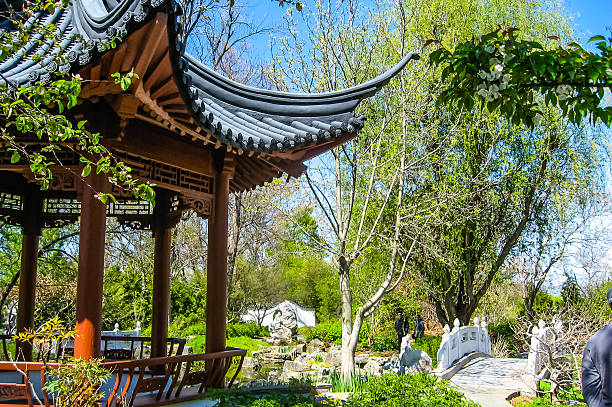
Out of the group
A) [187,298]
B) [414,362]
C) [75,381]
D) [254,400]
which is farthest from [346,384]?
[187,298]

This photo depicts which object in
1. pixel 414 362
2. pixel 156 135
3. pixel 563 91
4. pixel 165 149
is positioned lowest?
pixel 414 362

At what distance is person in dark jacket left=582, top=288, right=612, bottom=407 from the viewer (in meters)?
3.28

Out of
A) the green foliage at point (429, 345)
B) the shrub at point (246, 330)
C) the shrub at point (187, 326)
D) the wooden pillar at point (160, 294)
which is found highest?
the wooden pillar at point (160, 294)

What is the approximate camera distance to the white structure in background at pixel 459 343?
14.1 metres

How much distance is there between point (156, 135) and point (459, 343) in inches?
447

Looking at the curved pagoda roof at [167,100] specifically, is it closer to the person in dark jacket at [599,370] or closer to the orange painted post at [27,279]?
the orange painted post at [27,279]

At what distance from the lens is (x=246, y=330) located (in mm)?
24734

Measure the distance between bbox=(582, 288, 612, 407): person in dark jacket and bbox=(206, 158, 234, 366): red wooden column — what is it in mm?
4045

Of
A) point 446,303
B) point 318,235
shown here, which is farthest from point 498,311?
point 318,235

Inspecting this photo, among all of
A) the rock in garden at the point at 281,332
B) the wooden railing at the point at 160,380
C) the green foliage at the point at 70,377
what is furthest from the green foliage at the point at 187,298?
the green foliage at the point at 70,377

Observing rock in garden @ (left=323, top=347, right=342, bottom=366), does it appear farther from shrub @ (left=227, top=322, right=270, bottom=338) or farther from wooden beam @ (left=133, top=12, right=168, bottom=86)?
wooden beam @ (left=133, top=12, right=168, bottom=86)

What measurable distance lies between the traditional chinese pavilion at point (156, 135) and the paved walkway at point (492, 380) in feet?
19.8

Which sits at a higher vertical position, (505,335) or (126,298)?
(126,298)

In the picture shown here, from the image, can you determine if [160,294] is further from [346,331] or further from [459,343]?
[459,343]
